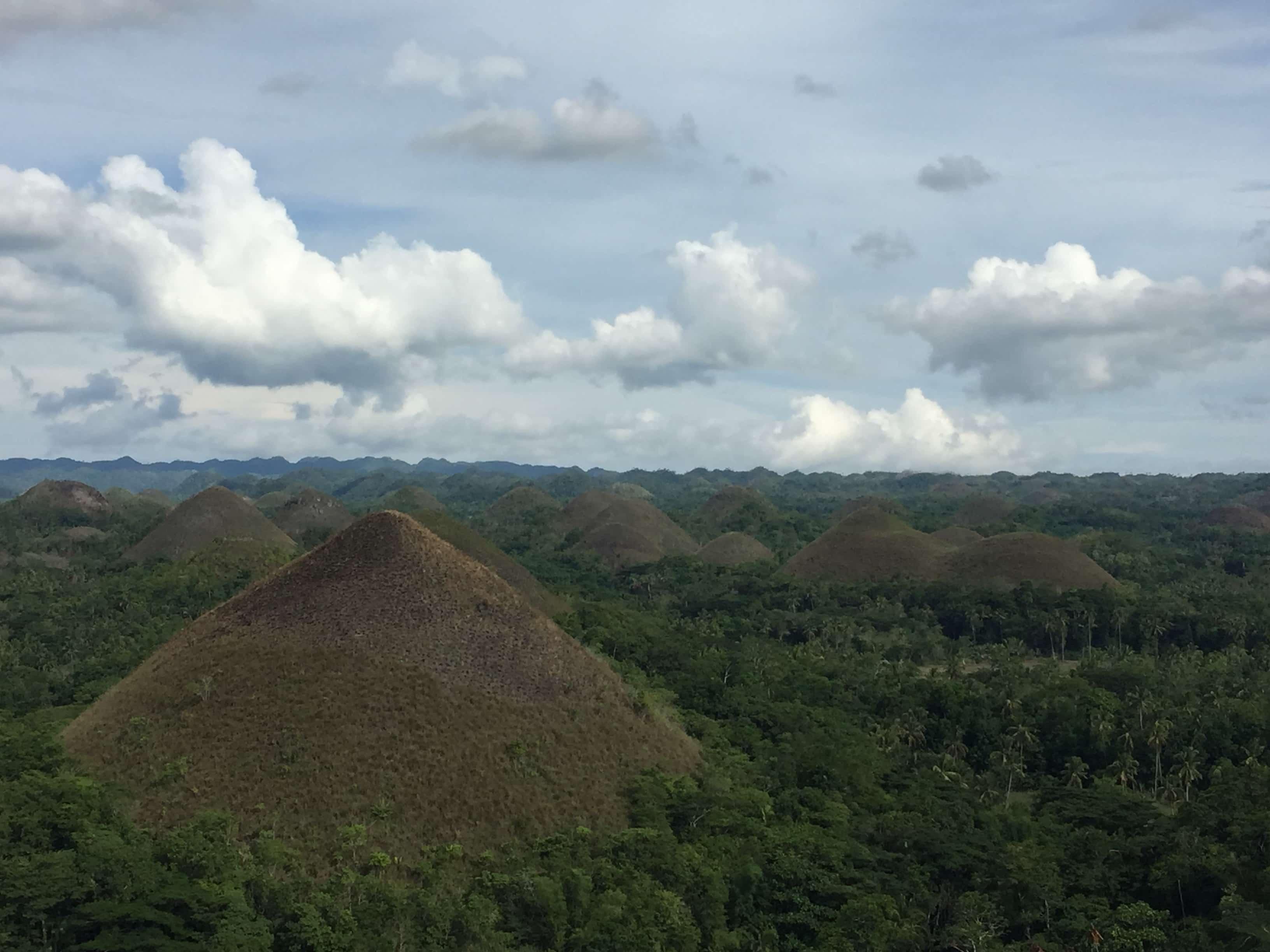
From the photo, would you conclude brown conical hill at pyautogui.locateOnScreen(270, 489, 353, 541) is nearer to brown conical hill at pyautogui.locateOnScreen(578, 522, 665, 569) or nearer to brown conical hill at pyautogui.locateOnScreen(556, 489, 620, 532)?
brown conical hill at pyautogui.locateOnScreen(556, 489, 620, 532)

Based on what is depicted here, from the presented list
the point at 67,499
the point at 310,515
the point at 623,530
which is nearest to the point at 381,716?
the point at 623,530

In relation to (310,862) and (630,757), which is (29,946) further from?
(630,757)

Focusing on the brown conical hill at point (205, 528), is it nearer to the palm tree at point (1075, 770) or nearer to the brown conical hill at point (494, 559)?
the brown conical hill at point (494, 559)

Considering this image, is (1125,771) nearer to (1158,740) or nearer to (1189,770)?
(1158,740)

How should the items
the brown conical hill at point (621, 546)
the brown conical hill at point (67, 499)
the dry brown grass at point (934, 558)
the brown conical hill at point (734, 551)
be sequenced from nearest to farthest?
the dry brown grass at point (934, 558) → the brown conical hill at point (734, 551) → the brown conical hill at point (621, 546) → the brown conical hill at point (67, 499)

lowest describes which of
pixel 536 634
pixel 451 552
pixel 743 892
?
pixel 743 892

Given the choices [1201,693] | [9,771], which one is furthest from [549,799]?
[1201,693]

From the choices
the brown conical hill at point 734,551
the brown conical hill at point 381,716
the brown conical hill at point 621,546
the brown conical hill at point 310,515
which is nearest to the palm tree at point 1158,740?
the brown conical hill at point 381,716
